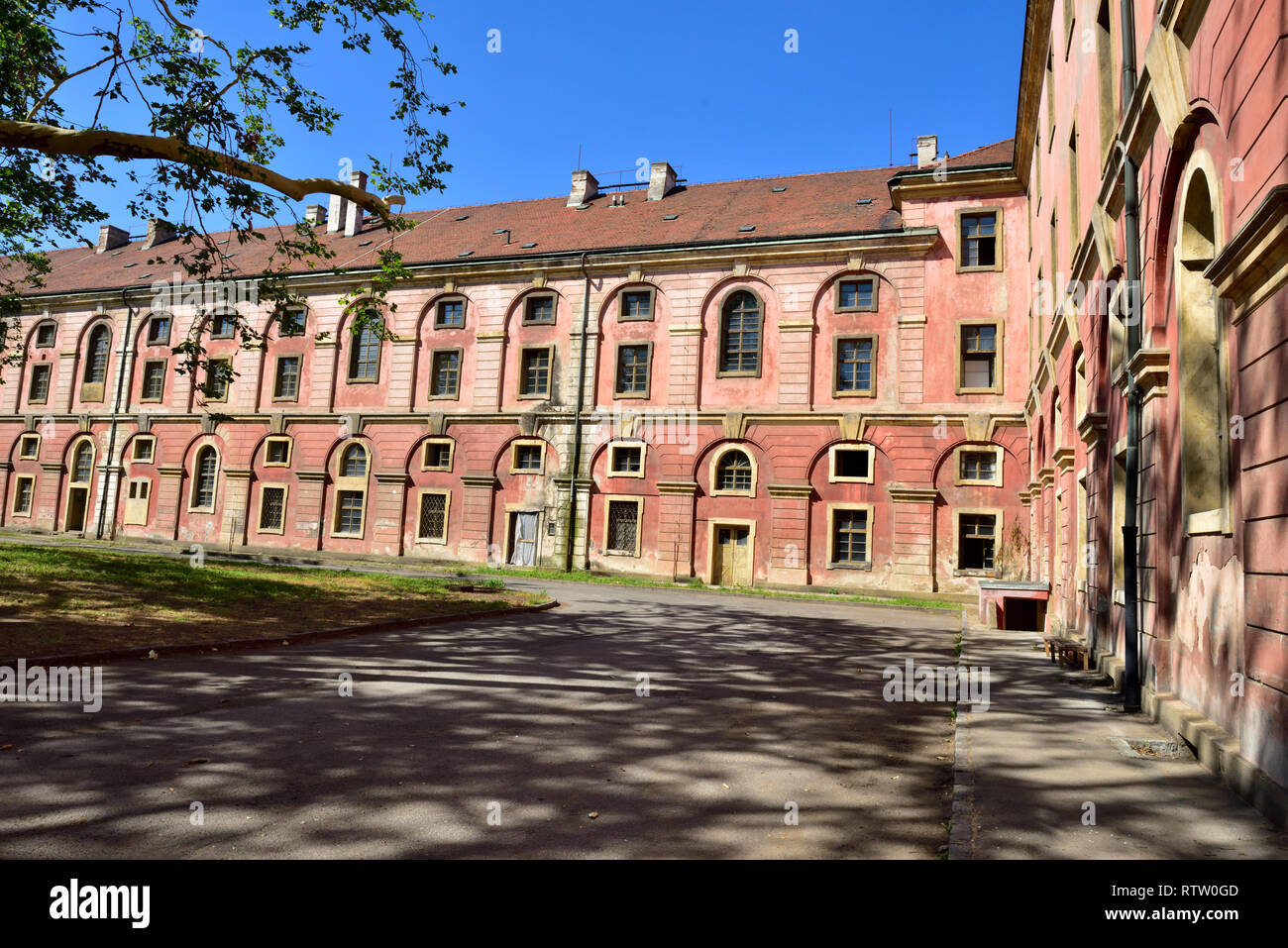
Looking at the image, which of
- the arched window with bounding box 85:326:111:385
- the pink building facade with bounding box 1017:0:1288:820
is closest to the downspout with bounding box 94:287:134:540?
the arched window with bounding box 85:326:111:385

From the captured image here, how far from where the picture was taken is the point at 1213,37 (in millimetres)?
6090

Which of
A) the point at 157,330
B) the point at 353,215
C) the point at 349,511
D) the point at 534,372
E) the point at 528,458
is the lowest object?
the point at 349,511

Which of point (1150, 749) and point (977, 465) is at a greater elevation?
point (977, 465)

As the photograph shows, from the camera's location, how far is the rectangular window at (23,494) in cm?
3803

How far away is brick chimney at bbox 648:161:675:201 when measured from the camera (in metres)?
34.1

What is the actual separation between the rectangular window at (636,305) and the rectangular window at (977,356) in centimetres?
1020

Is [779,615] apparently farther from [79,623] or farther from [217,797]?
[217,797]

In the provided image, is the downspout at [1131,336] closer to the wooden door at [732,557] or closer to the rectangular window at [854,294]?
the rectangular window at [854,294]

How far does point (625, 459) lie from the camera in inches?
1128

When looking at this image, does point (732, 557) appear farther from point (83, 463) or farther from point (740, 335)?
point (83, 463)

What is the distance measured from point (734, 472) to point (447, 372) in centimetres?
1168

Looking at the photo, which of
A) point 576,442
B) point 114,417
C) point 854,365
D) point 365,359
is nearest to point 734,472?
point 854,365

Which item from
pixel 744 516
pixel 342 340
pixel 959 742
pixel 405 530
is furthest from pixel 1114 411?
pixel 342 340
